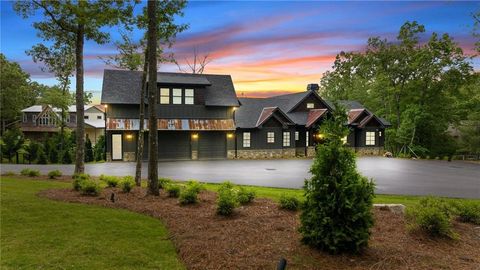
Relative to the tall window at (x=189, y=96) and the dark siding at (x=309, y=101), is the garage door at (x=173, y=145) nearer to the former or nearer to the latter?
the tall window at (x=189, y=96)

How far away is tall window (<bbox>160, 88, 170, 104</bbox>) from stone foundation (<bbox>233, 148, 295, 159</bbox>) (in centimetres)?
730

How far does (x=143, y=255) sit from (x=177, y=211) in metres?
2.67

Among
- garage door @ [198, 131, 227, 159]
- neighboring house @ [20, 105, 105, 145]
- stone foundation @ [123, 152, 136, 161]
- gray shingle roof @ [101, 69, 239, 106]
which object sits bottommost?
stone foundation @ [123, 152, 136, 161]

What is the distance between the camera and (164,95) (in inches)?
1184

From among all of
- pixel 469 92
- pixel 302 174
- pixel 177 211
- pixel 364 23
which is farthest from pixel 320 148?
pixel 469 92

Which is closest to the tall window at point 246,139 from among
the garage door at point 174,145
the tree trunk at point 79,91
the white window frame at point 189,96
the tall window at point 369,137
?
the garage door at point 174,145

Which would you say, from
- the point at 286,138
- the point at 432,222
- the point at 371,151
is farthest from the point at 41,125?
the point at 432,222

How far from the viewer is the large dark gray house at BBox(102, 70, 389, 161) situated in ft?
94.9

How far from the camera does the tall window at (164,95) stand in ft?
98.3

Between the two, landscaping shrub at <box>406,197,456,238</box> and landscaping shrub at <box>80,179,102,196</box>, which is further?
landscaping shrub at <box>80,179,102,196</box>

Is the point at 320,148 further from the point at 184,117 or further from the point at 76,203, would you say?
the point at 184,117

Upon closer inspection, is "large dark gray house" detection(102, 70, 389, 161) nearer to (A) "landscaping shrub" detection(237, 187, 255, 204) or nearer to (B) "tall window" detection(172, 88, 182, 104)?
(B) "tall window" detection(172, 88, 182, 104)

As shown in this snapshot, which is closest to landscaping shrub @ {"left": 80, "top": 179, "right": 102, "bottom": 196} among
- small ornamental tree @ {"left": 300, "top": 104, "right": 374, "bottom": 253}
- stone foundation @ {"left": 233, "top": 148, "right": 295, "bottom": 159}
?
small ornamental tree @ {"left": 300, "top": 104, "right": 374, "bottom": 253}

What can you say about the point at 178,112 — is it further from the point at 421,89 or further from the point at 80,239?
the point at 421,89
